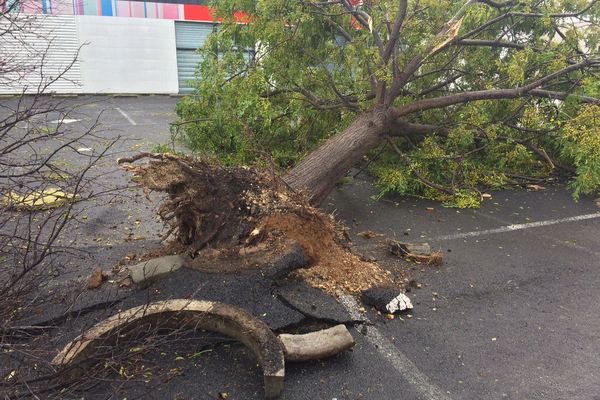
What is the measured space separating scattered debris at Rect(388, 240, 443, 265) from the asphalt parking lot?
0.10 m

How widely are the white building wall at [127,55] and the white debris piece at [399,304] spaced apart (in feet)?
49.3

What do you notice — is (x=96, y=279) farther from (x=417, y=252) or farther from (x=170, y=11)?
(x=170, y=11)

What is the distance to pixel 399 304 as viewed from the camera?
332cm

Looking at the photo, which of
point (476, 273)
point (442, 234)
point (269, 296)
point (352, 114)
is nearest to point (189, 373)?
point (269, 296)

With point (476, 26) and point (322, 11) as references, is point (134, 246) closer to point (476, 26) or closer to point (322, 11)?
point (322, 11)

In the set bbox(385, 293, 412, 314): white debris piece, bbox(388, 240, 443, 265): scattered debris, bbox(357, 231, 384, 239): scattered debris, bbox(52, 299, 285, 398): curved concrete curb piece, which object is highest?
bbox(52, 299, 285, 398): curved concrete curb piece

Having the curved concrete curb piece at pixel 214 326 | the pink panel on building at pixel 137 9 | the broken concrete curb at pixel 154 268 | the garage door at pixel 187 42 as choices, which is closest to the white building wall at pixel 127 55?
the pink panel on building at pixel 137 9

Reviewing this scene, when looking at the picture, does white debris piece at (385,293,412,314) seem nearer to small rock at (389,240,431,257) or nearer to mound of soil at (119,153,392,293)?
mound of soil at (119,153,392,293)

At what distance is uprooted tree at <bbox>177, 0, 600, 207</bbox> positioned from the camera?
5.06 m

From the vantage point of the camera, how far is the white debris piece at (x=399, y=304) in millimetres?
3307

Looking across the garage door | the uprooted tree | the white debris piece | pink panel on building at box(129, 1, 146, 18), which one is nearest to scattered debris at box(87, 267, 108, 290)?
the uprooted tree

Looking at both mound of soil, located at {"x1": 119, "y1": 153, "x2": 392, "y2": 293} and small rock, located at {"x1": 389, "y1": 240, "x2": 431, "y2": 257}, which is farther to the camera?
small rock, located at {"x1": 389, "y1": 240, "x2": 431, "y2": 257}

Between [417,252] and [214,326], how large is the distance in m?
2.12

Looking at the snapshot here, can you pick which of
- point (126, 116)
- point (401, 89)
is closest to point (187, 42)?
point (126, 116)
